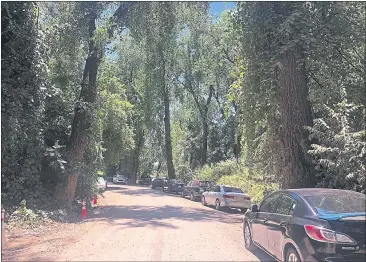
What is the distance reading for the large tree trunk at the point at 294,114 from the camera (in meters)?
12.3

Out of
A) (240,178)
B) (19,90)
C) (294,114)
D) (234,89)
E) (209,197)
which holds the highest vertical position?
(234,89)

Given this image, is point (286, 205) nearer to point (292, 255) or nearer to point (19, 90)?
point (292, 255)

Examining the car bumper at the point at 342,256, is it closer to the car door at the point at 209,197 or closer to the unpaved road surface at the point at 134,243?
the unpaved road surface at the point at 134,243

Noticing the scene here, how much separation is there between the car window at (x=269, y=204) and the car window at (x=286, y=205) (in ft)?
0.90

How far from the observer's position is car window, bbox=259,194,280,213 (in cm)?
772

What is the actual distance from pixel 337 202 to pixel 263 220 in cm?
183

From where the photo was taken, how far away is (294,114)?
12.5 metres

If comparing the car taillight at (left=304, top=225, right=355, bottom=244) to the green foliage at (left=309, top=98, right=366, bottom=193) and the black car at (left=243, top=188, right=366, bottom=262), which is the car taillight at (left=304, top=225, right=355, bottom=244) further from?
the green foliage at (left=309, top=98, right=366, bottom=193)

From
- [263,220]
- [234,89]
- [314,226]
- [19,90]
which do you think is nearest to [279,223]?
[263,220]

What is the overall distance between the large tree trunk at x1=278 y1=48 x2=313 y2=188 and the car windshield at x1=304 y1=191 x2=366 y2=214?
17.7 ft

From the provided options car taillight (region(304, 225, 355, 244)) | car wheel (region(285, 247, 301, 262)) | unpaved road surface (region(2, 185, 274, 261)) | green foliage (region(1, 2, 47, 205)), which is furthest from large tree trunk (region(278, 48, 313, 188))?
green foliage (region(1, 2, 47, 205))

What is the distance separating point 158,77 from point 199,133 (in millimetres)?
12408

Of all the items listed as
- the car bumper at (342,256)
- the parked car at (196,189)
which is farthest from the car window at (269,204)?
the parked car at (196,189)

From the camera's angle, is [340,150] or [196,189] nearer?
[340,150]
